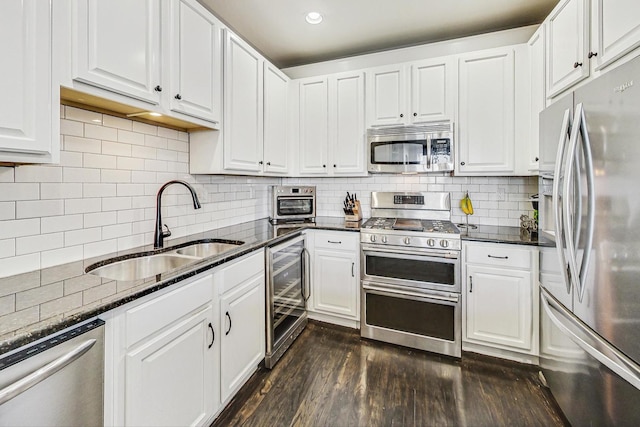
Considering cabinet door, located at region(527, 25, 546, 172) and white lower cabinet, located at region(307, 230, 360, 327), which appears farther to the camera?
white lower cabinet, located at region(307, 230, 360, 327)

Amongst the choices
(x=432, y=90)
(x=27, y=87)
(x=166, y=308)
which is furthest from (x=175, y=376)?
(x=432, y=90)

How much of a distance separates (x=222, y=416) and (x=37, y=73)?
1.82m

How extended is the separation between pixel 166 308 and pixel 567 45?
2.60 meters

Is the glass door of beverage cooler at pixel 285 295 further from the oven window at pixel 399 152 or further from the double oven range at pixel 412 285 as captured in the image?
the oven window at pixel 399 152

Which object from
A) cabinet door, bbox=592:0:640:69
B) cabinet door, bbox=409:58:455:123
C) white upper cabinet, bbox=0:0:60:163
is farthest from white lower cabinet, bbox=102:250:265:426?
cabinet door, bbox=592:0:640:69

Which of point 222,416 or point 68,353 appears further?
point 222,416

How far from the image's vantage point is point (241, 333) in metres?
1.79

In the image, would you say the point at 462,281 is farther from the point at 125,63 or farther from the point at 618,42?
the point at 125,63

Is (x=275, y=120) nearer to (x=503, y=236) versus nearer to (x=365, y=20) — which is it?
(x=365, y=20)

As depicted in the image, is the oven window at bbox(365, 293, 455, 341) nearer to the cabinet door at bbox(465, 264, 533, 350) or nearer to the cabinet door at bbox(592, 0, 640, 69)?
the cabinet door at bbox(465, 264, 533, 350)

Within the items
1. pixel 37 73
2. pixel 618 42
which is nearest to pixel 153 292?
pixel 37 73

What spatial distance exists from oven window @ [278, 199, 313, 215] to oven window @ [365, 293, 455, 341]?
1087mm

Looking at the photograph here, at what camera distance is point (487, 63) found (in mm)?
2404

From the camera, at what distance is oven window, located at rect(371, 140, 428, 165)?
2592 mm
